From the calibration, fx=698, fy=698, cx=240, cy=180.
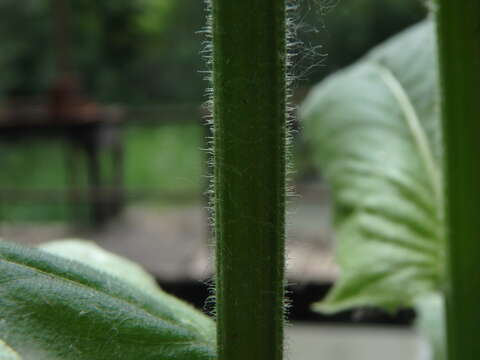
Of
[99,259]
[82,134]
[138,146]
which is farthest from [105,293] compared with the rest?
[138,146]

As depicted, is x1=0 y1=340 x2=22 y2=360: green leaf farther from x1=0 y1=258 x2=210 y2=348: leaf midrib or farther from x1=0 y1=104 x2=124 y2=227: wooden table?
x1=0 y1=104 x2=124 y2=227: wooden table

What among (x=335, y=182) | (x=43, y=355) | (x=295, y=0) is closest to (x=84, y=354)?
(x=43, y=355)

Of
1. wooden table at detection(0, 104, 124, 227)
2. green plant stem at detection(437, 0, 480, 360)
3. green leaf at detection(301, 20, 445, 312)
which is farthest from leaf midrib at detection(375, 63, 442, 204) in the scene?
wooden table at detection(0, 104, 124, 227)

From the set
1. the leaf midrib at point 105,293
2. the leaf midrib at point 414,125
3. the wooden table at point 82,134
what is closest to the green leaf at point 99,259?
the leaf midrib at point 105,293

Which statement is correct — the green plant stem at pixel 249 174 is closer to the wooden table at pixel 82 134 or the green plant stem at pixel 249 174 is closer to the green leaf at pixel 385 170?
the green leaf at pixel 385 170

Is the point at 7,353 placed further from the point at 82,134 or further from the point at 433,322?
the point at 82,134
